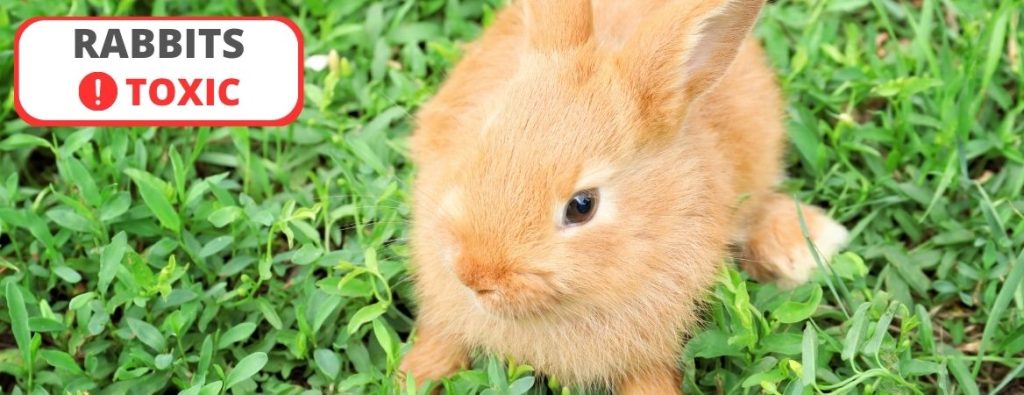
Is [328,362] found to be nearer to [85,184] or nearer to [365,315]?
[365,315]

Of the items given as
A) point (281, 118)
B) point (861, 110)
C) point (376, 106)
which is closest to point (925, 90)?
point (861, 110)

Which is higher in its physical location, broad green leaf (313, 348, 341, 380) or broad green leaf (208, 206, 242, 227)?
broad green leaf (208, 206, 242, 227)

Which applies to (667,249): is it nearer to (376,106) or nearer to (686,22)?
(686,22)

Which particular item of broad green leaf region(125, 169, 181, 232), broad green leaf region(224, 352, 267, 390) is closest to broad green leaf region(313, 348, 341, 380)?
broad green leaf region(224, 352, 267, 390)

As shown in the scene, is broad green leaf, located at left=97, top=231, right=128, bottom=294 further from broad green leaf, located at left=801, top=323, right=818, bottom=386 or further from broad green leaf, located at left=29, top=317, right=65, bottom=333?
broad green leaf, located at left=801, top=323, right=818, bottom=386

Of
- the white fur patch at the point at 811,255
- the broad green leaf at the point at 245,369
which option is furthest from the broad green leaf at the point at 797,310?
the broad green leaf at the point at 245,369

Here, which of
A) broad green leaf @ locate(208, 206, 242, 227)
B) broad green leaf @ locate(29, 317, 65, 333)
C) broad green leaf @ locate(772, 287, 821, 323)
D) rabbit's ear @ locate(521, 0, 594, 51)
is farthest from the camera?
broad green leaf @ locate(208, 206, 242, 227)
